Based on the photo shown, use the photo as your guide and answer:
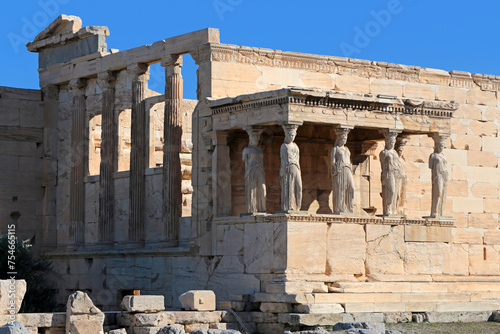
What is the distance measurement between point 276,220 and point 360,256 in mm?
1755

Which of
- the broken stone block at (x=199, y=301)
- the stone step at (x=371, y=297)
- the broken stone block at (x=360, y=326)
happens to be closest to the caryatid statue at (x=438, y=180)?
the stone step at (x=371, y=297)

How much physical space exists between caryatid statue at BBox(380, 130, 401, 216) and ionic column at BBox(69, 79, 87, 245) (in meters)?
7.78

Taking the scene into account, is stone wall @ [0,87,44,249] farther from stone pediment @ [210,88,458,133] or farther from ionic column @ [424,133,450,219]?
ionic column @ [424,133,450,219]

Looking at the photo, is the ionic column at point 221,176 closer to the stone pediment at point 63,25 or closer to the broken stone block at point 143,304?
the broken stone block at point 143,304

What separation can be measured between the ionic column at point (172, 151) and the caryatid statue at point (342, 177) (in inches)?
154

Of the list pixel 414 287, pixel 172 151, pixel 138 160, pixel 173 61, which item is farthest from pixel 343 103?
pixel 138 160

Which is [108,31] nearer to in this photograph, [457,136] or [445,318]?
[457,136]

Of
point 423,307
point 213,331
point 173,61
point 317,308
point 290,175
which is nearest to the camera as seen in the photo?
point 213,331

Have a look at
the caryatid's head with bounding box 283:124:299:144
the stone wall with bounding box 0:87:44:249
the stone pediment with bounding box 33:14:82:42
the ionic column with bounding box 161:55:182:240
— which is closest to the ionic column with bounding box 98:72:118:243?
the stone pediment with bounding box 33:14:82:42

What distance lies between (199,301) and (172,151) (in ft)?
15.7

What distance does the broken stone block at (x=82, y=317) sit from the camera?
1888 cm

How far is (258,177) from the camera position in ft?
70.2

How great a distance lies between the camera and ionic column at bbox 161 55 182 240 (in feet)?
79.4

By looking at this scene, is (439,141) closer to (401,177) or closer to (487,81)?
(401,177)
